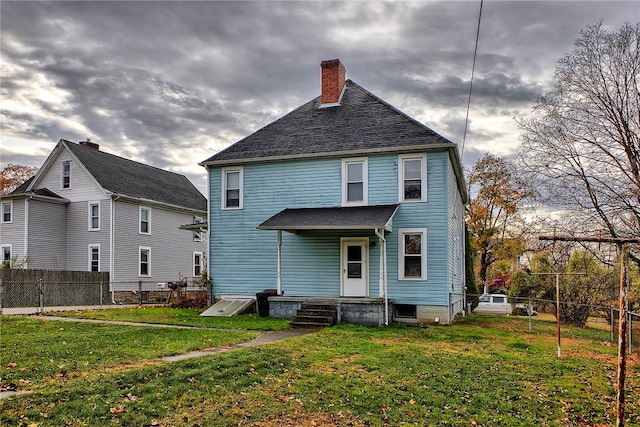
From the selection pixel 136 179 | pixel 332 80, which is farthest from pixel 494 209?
pixel 136 179

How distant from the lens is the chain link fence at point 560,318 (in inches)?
555

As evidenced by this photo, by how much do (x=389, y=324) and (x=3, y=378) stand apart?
10626 mm

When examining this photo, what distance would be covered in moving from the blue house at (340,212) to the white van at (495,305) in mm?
12541

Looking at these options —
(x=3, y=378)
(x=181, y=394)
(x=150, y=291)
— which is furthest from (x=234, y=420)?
(x=150, y=291)

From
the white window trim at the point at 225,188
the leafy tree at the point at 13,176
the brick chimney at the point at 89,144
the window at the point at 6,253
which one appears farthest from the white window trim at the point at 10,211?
the leafy tree at the point at 13,176

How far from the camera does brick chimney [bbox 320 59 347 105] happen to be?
1945 centimetres

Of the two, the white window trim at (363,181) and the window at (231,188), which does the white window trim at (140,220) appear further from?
the white window trim at (363,181)

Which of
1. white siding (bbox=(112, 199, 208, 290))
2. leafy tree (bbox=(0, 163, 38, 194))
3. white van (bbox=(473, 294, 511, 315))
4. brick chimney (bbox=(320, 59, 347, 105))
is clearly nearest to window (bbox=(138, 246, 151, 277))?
white siding (bbox=(112, 199, 208, 290))

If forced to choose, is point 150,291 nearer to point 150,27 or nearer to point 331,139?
point 331,139

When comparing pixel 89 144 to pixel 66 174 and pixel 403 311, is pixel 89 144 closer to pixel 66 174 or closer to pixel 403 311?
pixel 66 174

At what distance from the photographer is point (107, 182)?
86.0 feet

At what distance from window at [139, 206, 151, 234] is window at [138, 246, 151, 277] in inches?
38.0

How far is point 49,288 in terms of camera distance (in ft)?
70.8

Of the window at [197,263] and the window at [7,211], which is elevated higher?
the window at [7,211]
